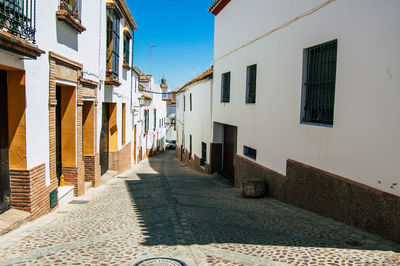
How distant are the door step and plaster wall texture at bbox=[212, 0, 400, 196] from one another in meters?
5.12

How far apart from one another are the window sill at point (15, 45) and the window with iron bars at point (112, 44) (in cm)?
647

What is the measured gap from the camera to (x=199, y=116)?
60.4 feet

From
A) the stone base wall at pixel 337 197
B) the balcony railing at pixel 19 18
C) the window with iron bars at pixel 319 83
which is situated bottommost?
the stone base wall at pixel 337 197

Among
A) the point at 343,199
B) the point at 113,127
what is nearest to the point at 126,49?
the point at 113,127

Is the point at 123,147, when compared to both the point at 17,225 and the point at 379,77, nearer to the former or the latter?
the point at 17,225

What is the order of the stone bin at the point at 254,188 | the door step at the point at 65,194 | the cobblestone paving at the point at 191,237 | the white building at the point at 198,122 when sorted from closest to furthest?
the cobblestone paving at the point at 191,237 → the door step at the point at 65,194 → the stone bin at the point at 254,188 → the white building at the point at 198,122

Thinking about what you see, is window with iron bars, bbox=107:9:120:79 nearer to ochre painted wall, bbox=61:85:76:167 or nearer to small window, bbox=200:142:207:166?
ochre painted wall, bbox=61:85:76:167

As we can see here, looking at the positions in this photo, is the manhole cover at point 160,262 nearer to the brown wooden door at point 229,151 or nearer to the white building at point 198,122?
the brown wooden door at point 229,151

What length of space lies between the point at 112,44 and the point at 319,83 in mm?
7842

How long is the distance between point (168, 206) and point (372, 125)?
440 cm

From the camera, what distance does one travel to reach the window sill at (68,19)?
278 inches

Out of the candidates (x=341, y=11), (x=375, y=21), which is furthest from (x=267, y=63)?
(x=375, y=21)

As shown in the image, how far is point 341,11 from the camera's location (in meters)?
6.26

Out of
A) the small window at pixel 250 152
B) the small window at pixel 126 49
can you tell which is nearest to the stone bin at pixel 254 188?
the small window at pixel 250 152
